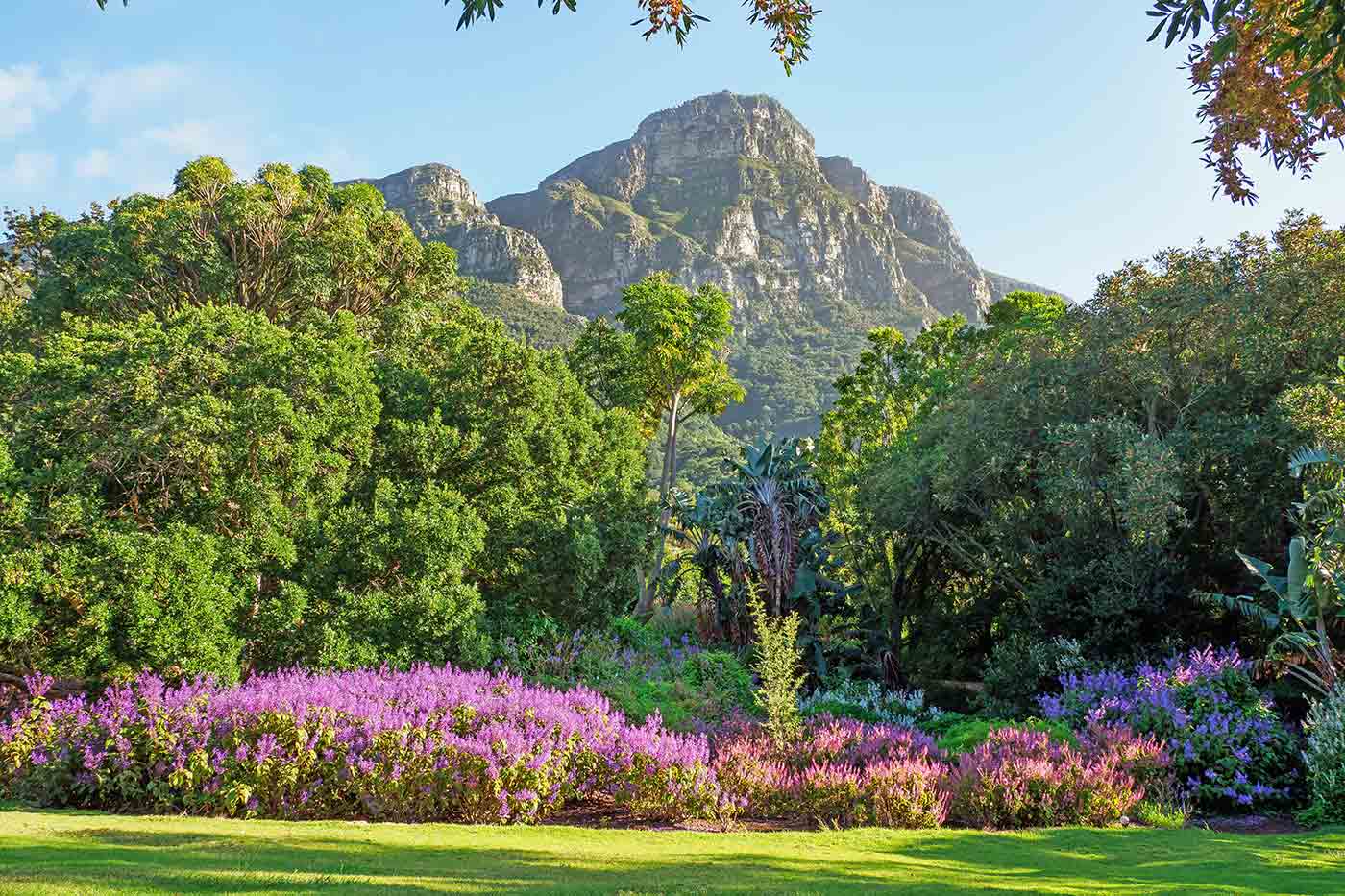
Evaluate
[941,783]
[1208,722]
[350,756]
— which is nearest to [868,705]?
[1208,722]

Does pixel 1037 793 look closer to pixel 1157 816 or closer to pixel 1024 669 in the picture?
pixel 1157 816

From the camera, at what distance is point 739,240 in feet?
520

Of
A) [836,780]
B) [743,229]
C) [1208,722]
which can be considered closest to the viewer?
[836,780]

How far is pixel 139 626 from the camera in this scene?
32.3ft

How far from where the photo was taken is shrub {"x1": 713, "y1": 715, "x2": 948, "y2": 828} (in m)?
7.30

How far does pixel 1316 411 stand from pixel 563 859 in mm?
9745

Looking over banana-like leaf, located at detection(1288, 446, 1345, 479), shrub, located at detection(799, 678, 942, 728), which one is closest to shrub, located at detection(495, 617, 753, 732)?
shrub, located at detection(799, 678, 942, 728)

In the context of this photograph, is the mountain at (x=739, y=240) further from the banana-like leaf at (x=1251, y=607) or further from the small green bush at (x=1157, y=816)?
the small green bush at (x=1157, y=816)

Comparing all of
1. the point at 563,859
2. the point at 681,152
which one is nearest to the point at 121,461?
the point at 563,859

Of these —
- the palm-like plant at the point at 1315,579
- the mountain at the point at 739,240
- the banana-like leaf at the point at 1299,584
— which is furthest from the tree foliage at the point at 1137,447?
the mountain at the point at 739,240

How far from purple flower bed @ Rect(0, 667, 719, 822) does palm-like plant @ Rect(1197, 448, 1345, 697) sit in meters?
7.16

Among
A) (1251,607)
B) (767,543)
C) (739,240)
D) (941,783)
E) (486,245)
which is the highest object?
(739,240)

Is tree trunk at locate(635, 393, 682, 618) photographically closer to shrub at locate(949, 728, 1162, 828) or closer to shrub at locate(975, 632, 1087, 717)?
shrub at locate(975, 632, 1087, 717)

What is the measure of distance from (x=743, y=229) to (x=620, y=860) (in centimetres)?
16183
